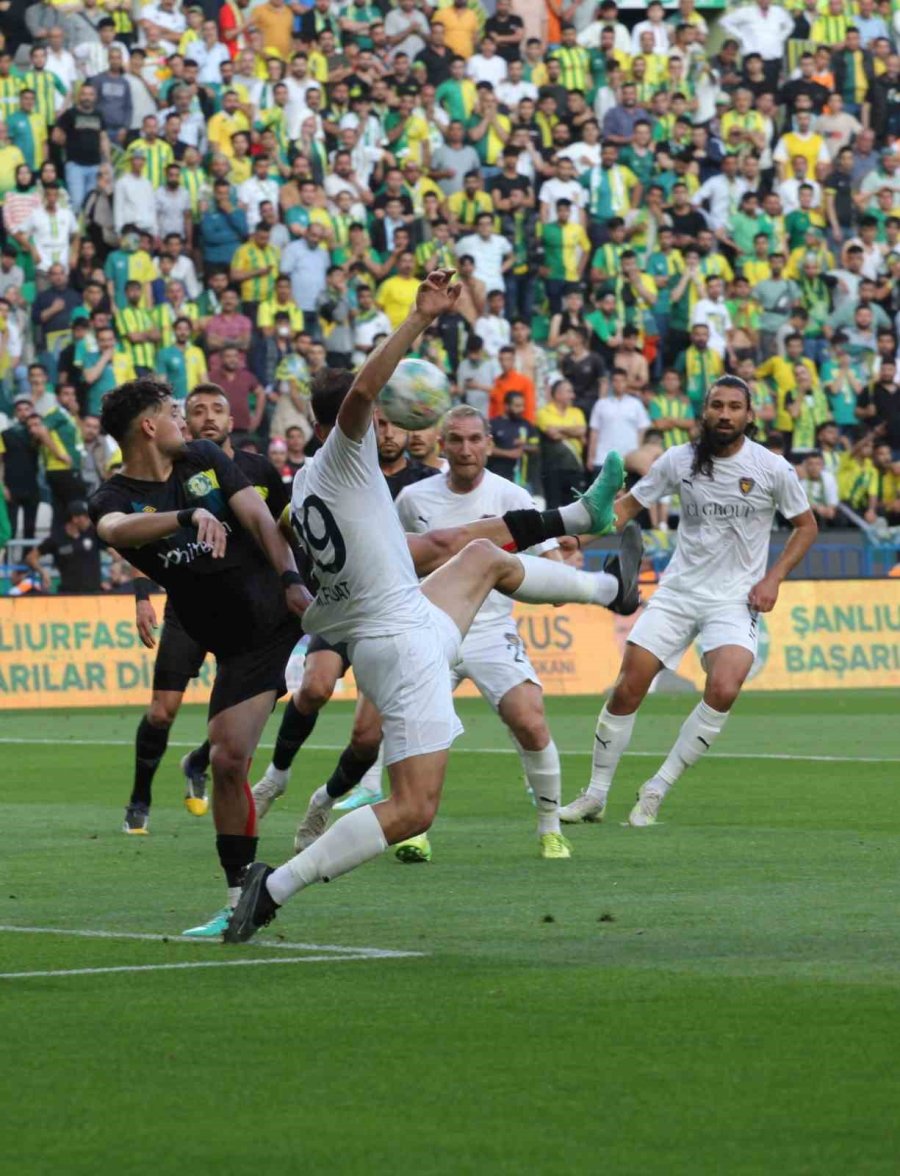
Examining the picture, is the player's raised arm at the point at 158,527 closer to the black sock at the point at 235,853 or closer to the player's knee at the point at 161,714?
the black sock at the point at 235,853

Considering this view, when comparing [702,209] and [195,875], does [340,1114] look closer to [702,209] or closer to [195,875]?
[195,875]

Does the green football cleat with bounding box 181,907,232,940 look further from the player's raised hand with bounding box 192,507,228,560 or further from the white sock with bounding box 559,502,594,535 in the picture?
the white sock with bounding box 559,502,594,535

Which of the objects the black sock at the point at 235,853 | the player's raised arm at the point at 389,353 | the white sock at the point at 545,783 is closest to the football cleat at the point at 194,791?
the white sock at the point at 545,783

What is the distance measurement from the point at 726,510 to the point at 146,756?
3563 mm

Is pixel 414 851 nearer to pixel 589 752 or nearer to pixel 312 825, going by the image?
pixel 312 825

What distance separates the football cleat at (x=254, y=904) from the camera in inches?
339

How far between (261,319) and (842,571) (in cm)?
743

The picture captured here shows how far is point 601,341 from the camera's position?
97.0 ft

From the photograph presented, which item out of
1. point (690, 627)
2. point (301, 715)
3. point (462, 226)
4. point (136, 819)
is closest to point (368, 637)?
point (301, 715)

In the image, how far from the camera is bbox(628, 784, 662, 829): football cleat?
1342cm

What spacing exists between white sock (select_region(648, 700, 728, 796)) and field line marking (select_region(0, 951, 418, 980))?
5.02 m

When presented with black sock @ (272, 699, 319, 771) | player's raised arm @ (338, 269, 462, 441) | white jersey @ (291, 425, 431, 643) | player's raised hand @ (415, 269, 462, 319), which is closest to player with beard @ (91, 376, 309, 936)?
white jersey @ (291, 425, 431, 643)

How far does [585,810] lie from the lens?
13.7m

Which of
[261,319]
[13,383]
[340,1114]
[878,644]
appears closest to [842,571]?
[878,644]
